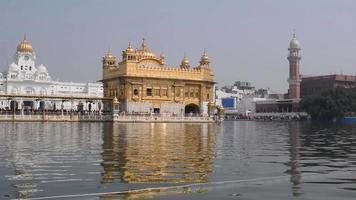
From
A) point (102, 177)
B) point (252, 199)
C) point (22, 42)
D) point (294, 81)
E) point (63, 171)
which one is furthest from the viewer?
point (294, 81)

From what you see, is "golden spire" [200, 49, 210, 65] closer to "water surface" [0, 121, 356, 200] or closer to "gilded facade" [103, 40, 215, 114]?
"gilded facade" [103, 40, 215, 114]

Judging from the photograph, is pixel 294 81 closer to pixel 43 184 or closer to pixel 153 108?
pixel 153 108

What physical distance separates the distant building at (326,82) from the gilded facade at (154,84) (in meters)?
40.8

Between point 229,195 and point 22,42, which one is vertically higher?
point 22,42

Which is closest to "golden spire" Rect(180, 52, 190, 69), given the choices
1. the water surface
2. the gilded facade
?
the gilded facade

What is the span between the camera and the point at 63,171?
39.0 feet

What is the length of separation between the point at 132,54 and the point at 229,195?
71095 millimetres

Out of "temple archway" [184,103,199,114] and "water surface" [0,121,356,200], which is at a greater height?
"temple archway" [184,103,199,114]

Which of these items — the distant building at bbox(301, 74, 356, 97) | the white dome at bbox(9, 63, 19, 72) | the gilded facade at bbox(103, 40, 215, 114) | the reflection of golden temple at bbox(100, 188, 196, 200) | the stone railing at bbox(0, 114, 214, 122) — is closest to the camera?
the reflection of golden temple at bbox(100, 188, 196, 200)

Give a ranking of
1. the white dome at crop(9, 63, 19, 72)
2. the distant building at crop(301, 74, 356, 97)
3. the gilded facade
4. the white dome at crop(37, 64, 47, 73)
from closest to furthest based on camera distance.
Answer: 1. the gilded facade
2. the white dome at crop(9, 63, 19, 72)
3. the white dome at crop(37, 64, 47, 73)
4. the distant building at crop(301, 74, 356, 97)

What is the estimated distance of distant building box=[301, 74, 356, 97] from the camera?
116 m

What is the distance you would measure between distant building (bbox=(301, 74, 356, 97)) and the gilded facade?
4082cm

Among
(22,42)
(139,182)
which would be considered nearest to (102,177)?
(139,182)

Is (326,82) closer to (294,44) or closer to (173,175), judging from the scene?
(294,44)
